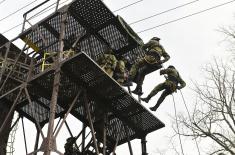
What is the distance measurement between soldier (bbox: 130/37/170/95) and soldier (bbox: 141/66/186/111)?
38 centimetres

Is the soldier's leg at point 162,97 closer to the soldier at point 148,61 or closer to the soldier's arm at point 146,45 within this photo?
the soldier at point 148,61

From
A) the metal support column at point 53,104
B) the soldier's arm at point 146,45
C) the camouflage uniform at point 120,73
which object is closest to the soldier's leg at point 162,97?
the camouflage uniform at point 120,73

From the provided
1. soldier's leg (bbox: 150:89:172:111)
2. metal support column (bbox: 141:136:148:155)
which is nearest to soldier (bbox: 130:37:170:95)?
soldier's leg (bbox: 150:89:172:111)

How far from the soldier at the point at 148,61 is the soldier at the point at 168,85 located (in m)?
0.38

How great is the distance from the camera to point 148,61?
13.2 meters

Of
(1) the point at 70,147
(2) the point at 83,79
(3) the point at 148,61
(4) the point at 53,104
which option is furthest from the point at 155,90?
(4) the point at 53,104

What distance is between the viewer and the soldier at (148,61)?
13102 millimetres

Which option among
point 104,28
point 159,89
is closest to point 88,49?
point 104,28

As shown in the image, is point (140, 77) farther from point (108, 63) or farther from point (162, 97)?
point (108, 63)

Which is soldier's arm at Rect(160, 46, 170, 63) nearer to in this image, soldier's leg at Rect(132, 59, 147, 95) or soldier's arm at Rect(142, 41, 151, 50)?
soldier's arm at Rect(142, 41, 151, 50)

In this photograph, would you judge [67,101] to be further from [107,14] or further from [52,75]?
[107,14]

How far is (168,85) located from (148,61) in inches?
39.7

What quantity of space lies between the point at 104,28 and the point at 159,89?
261 cm

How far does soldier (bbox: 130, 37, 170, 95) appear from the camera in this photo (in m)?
13.1
